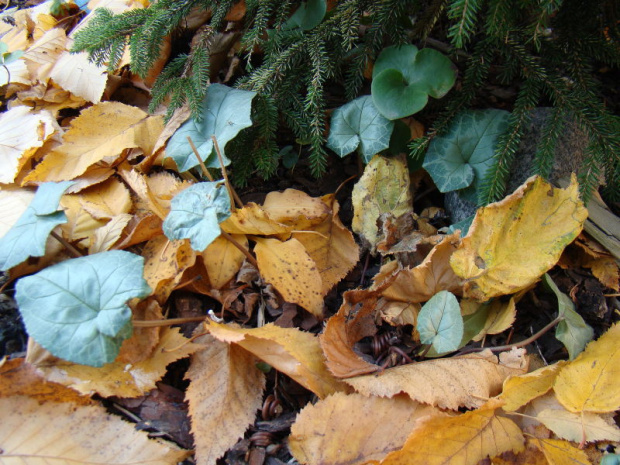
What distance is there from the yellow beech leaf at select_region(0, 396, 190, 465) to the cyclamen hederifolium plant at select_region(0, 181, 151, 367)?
0.54 ft

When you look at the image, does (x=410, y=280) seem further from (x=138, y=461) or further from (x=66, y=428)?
(x=66, y=428)

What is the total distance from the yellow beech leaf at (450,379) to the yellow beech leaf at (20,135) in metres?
1.16

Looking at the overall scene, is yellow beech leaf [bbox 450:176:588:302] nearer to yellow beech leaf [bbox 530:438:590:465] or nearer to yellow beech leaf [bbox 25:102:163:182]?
yellow beech leaf [bbox 530:438:590:465]

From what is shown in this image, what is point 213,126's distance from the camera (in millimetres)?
1410

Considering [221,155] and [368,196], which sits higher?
[221,155]

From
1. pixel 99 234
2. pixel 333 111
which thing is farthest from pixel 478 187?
pixel 99 234

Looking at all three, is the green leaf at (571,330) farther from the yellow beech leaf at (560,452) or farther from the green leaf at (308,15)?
the green leaf at (308,15)

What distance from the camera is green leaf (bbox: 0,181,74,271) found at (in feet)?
3.57

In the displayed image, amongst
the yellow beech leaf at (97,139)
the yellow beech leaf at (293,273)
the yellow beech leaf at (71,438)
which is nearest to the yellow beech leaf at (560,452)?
the yellow beech leaf at (293,273)

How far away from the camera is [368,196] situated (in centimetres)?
143

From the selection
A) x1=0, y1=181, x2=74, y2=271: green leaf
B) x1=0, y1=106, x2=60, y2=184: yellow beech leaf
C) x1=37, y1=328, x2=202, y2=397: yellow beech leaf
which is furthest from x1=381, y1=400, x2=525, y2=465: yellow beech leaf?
x1=0, y1=106, x2=60, y2=184: yellow beech leaf

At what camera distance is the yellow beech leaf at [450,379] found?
1044 mm

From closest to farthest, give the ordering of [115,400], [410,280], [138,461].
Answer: [138,461] → [115,400] → [410,280]

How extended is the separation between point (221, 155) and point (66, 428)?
76cm
